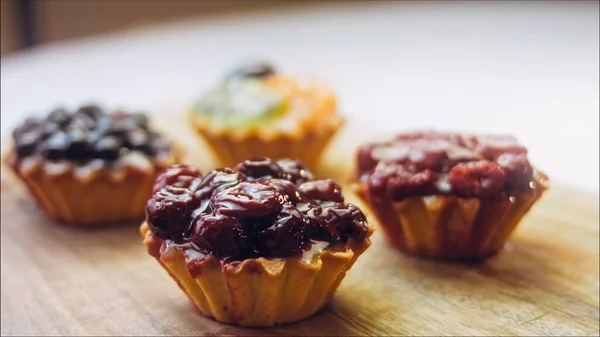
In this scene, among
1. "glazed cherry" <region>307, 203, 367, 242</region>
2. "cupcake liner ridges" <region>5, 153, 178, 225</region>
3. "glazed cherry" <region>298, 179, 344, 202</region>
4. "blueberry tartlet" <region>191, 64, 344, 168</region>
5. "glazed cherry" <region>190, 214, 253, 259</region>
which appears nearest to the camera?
"glazed cherry" <region>190, 214, 253, 259</region>

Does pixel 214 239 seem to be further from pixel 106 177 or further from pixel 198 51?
pixel 198 51

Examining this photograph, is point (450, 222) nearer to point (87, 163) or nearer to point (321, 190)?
point (321, 190)

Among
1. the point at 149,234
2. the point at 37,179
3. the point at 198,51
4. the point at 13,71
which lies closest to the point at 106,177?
the point at 37,179

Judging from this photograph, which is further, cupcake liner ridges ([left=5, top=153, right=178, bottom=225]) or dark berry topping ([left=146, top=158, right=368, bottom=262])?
cupcake liner ridges ([left=5, top=153, right=178, bottom=225])

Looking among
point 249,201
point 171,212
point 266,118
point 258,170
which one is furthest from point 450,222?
point 266,118

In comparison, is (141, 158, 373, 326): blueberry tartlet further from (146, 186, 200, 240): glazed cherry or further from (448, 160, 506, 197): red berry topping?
(448, 160, 506, 197): red berry topping

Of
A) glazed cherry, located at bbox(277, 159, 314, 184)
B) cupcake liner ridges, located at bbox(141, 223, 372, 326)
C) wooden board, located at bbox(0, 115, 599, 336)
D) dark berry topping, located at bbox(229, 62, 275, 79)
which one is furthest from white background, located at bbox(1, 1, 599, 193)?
cupcake liner ridges, located at bbox(141, 223, 372, 326)

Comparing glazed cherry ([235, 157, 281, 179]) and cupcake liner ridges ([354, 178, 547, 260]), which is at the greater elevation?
glazed cherry ([235, 157, 281, 179])

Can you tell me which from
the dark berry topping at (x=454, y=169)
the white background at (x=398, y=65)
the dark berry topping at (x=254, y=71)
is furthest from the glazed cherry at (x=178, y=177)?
the white background at (x=398, y=65)
